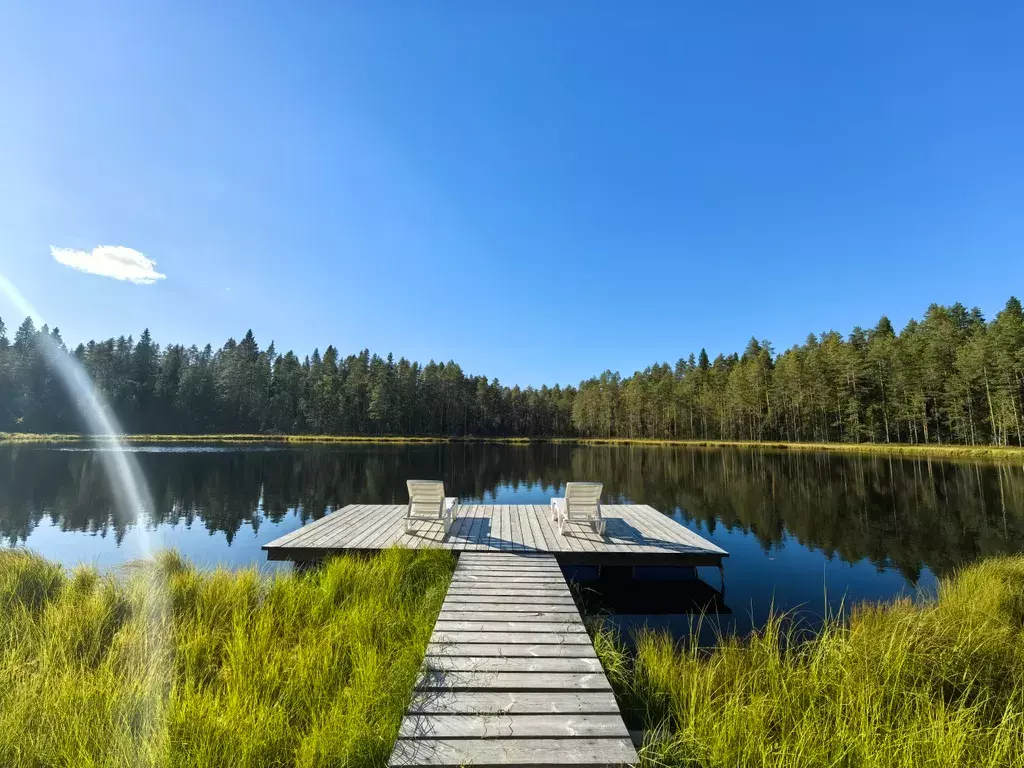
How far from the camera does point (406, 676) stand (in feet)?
10.7

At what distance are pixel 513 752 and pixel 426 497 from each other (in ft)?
18.2

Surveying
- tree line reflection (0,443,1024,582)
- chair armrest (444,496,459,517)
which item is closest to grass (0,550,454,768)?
chair armrest (444,496,459,517)

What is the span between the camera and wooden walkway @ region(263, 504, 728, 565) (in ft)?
23.0

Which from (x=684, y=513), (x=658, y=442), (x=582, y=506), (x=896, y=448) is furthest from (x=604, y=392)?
(x=582, y=506)

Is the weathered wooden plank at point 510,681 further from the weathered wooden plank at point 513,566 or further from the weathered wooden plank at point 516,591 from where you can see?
the weathered wooden plank at point 513,566

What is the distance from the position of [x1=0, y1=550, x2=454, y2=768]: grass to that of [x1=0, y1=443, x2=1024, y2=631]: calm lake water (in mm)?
3376

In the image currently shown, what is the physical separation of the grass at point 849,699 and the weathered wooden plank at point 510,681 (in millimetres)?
Result: 404

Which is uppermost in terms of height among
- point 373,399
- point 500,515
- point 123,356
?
point 123,356

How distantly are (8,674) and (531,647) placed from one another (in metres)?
3.68

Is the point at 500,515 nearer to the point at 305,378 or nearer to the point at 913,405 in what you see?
the point at 913,405

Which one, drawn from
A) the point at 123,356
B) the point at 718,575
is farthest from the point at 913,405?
the point at 123,356

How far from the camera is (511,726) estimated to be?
2.62 metres

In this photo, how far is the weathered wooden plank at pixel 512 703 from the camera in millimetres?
2773

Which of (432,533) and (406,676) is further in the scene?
(432,533)
